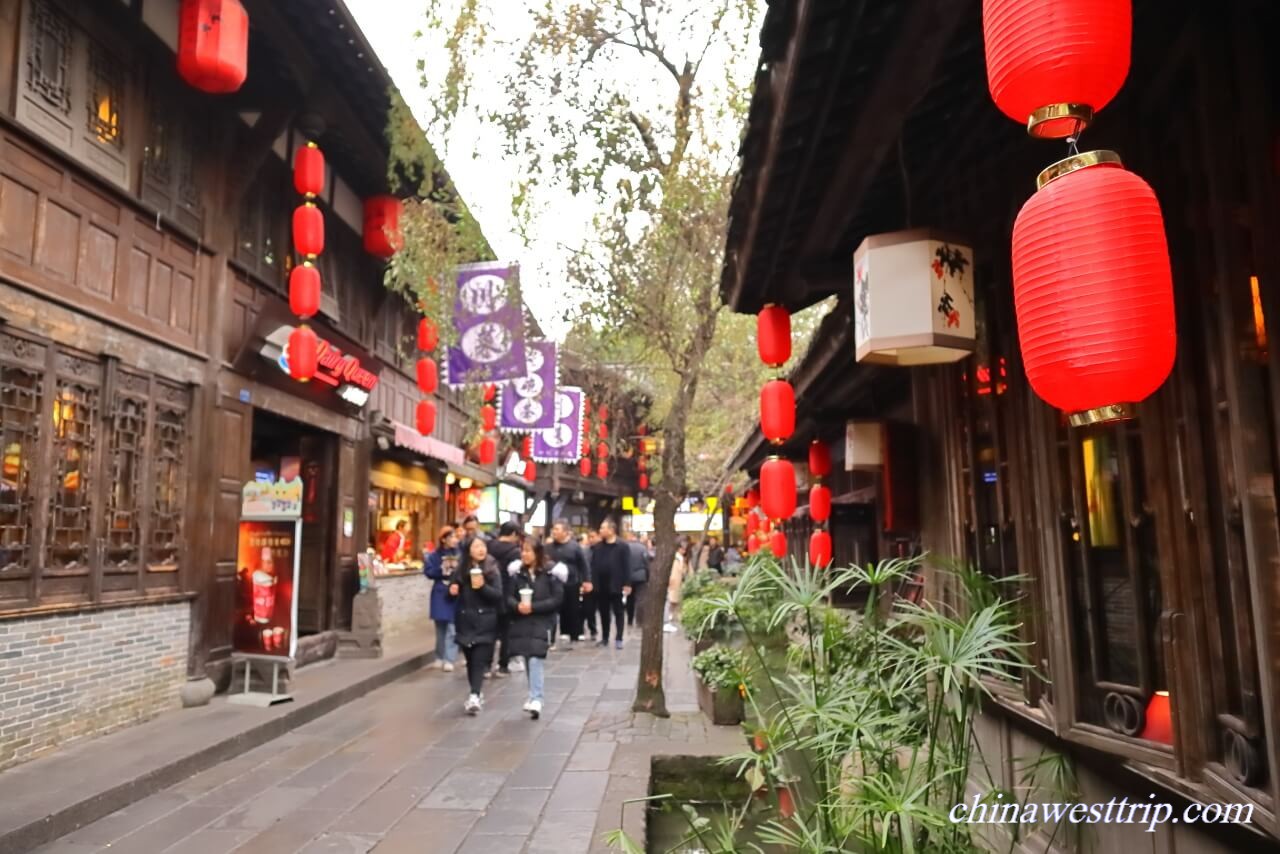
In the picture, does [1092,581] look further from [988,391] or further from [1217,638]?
[988,391]

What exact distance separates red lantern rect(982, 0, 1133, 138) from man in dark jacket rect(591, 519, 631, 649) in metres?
14.2

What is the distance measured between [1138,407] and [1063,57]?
5.46ft

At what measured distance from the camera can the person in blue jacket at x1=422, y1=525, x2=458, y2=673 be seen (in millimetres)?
12750

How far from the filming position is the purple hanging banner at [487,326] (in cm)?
1116

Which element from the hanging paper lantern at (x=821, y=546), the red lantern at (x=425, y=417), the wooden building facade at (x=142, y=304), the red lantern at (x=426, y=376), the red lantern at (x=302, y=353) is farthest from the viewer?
the red lantern at (x=425, y=417)

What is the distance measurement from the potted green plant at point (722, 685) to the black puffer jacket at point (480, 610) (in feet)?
7.48

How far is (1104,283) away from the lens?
227 centimetres

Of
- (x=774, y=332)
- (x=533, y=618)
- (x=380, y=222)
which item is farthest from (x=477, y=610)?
(x=380, y=222)

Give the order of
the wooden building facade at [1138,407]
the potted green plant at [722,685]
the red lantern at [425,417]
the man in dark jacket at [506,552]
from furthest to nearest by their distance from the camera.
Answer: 1. the red lantern at [425,417]
2. the man in dark jacket at [506,552]
3. the potted green plant at [722,685]
4. the wooden building facade at [1138,407]

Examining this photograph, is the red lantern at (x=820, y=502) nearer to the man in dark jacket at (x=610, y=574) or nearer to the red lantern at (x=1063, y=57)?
the man in dark jacket at (x=610, y=574)

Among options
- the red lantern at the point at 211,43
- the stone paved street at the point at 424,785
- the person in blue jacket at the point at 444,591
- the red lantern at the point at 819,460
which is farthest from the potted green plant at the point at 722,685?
the red lantern at the point at 211,43

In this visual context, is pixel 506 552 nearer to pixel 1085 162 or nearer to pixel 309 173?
pixel 309 173

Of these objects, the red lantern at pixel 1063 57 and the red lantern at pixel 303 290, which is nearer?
the red lantern at pixel 1063 57

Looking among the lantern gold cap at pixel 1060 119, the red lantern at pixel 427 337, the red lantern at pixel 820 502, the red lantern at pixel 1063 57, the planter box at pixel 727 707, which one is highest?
the red lantern at pixel 427 337
